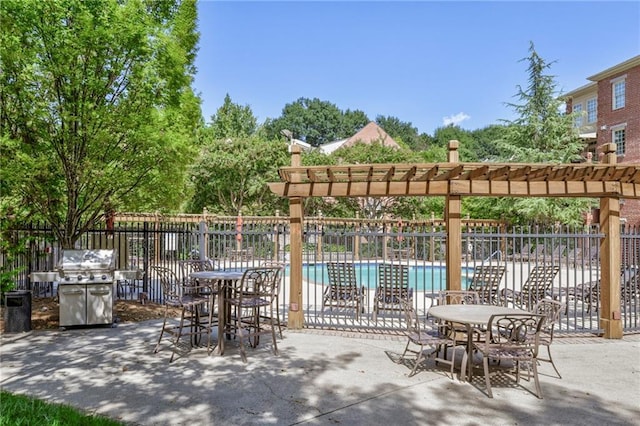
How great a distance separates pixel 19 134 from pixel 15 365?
4.15 m

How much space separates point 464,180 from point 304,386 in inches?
165

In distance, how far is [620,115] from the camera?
24.2 metres

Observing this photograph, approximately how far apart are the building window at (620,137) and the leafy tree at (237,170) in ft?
63.8

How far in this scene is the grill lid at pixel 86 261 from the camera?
6953 millimetres

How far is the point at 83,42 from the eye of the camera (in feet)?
21.8

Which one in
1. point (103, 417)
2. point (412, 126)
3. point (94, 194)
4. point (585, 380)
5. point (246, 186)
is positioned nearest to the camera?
point (103, 417)

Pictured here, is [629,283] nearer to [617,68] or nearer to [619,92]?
[617,68]

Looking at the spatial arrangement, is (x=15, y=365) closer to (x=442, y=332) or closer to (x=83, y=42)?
(x=83, y=42)

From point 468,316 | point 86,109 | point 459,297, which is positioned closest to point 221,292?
point 468,316

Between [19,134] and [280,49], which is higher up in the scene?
[280,49]

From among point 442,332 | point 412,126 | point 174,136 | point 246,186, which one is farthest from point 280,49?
point 412,126

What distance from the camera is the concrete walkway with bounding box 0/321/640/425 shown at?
379 centimetres

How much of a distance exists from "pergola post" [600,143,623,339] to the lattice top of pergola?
1.03 feet

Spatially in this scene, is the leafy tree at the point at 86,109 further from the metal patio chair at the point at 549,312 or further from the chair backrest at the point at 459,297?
the metal patio chair at the point at 549,312
